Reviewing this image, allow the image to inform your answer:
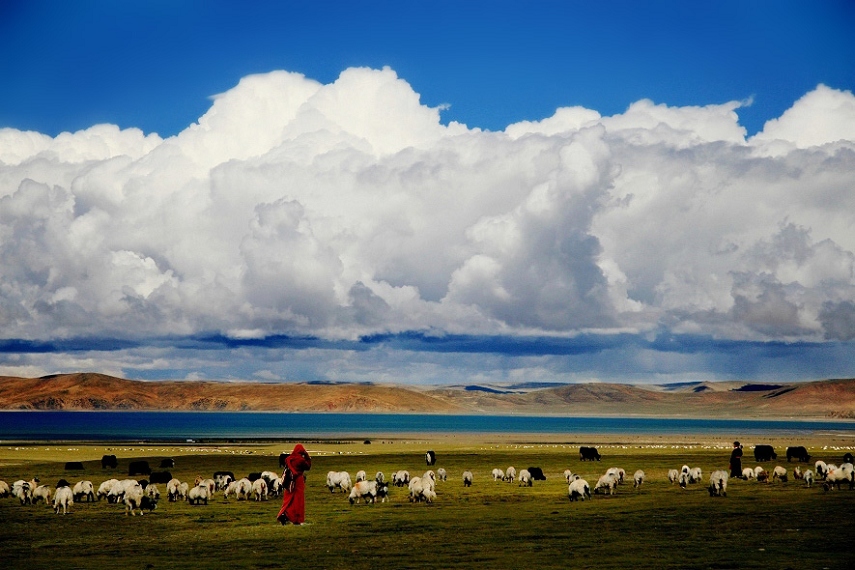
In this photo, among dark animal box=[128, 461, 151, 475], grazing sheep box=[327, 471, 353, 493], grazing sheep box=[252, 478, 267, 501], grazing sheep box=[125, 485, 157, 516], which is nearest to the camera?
grazing sheep box=[125, 485, 157, 516]

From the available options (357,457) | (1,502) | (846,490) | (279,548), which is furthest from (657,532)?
(357,457)

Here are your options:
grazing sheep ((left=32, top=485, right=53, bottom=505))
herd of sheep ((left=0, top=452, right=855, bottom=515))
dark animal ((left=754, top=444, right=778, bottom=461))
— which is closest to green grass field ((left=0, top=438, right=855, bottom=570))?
herd of sheep ((left=0, top=452, right=855, bottom=515))

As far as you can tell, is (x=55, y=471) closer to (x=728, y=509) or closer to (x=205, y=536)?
(x=205, y=536)

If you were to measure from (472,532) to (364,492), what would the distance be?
10021 mm

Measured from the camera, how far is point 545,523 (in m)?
29.5

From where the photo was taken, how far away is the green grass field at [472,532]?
2209cm

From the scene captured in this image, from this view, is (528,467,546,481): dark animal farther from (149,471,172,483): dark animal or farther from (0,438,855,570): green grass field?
(149,471,172,483): dark animal

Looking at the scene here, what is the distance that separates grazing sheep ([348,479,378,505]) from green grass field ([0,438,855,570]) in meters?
0.65

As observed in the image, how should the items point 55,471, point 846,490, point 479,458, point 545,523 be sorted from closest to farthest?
point 545,523, point 846,490, point 55,471, point 479,458

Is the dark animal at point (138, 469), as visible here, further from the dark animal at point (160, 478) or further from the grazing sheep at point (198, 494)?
the grazing sheep at point (198, 494)

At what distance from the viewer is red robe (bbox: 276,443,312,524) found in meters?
28.8

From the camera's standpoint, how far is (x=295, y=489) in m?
29.3

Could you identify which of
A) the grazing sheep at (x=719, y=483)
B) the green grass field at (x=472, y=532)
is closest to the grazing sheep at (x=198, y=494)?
the green grass field at (x=472, y=532)

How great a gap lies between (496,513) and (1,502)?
2210 centimetres
